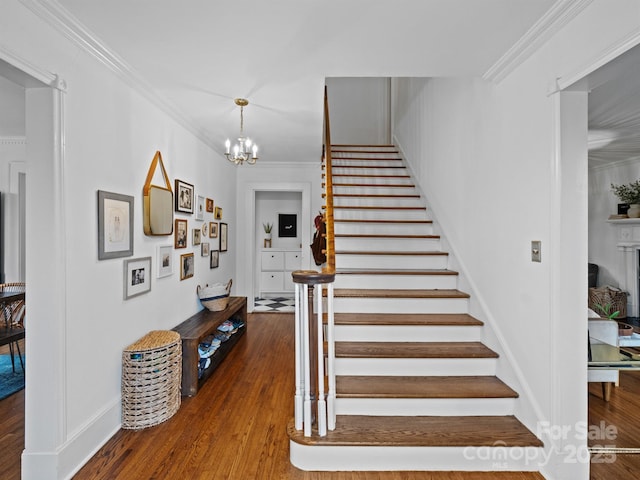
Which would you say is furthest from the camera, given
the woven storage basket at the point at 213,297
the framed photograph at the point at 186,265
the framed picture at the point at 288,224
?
the framed picture at the point at 288,224

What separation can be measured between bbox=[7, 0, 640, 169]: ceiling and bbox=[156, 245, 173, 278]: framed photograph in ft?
4.13

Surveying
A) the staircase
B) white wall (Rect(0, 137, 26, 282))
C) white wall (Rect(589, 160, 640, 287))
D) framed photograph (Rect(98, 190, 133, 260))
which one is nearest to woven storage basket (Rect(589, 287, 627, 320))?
white wall (Rect(589, 160, 640, 287))

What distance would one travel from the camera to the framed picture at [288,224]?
7105 millimetres

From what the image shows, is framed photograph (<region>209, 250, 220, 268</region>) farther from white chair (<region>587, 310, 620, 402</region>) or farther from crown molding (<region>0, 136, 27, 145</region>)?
white chair (<region>587, 310, 620, 402</region>)

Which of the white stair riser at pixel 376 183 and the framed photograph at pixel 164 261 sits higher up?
the white stair riser at pixel 376 183

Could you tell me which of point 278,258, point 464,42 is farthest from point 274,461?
point 278,258

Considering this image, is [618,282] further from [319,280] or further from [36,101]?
[36,101]

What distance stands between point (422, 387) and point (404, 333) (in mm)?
481

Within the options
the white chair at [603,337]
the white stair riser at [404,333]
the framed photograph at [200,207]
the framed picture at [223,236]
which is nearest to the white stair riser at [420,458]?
the white stair riser at [404,333]

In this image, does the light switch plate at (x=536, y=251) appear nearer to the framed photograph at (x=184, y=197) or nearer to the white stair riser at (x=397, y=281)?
the white stair riser at (x=397, y=281)

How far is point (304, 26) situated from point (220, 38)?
1.62ft

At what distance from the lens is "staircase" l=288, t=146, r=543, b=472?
1914 mm

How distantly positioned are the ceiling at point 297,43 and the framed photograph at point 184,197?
75cm

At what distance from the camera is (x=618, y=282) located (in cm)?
529
